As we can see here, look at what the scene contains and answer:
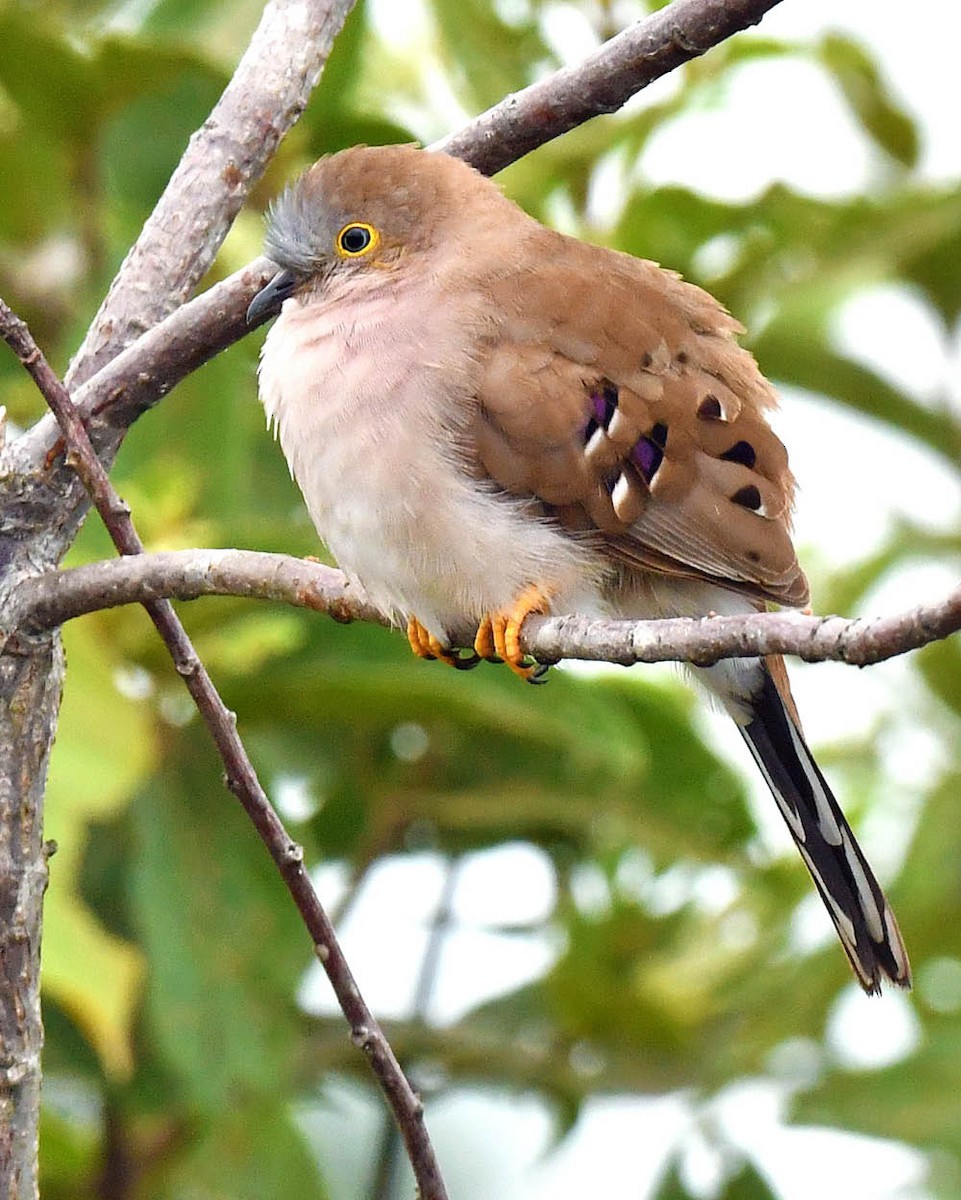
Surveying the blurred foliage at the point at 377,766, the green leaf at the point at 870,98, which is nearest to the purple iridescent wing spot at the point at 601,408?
the blurred foliage at the point at 377,766

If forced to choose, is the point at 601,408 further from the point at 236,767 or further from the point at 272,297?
the point at 236,767

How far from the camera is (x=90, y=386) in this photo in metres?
2.42

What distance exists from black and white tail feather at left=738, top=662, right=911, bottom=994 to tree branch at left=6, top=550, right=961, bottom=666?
60 cm

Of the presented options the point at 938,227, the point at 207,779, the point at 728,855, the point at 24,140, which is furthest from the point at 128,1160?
the point at 938,227

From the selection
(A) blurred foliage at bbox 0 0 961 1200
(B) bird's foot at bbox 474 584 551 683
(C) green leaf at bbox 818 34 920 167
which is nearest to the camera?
(B) bird's foot at bbox 474 584 551 683

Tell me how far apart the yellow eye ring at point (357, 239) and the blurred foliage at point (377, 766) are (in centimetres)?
56

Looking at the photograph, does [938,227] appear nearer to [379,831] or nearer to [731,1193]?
[379,831]

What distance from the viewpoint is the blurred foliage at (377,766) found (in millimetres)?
3680

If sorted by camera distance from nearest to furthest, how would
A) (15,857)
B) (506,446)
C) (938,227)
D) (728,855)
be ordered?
(15,857)
(506,446)
(728,855)
(938,227)

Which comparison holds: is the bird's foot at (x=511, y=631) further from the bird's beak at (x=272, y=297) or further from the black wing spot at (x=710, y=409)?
the bird's beak at (x=272, y=297)

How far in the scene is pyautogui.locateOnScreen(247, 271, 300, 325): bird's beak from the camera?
281 cm

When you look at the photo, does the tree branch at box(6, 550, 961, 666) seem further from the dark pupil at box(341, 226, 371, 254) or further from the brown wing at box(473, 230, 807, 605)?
the dark pupil at box(341, 226, 371, 254)

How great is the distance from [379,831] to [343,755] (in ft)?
0.70

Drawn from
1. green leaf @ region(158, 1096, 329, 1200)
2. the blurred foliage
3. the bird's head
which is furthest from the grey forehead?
green leaf @ region(158, 1096, 329, 1200)
